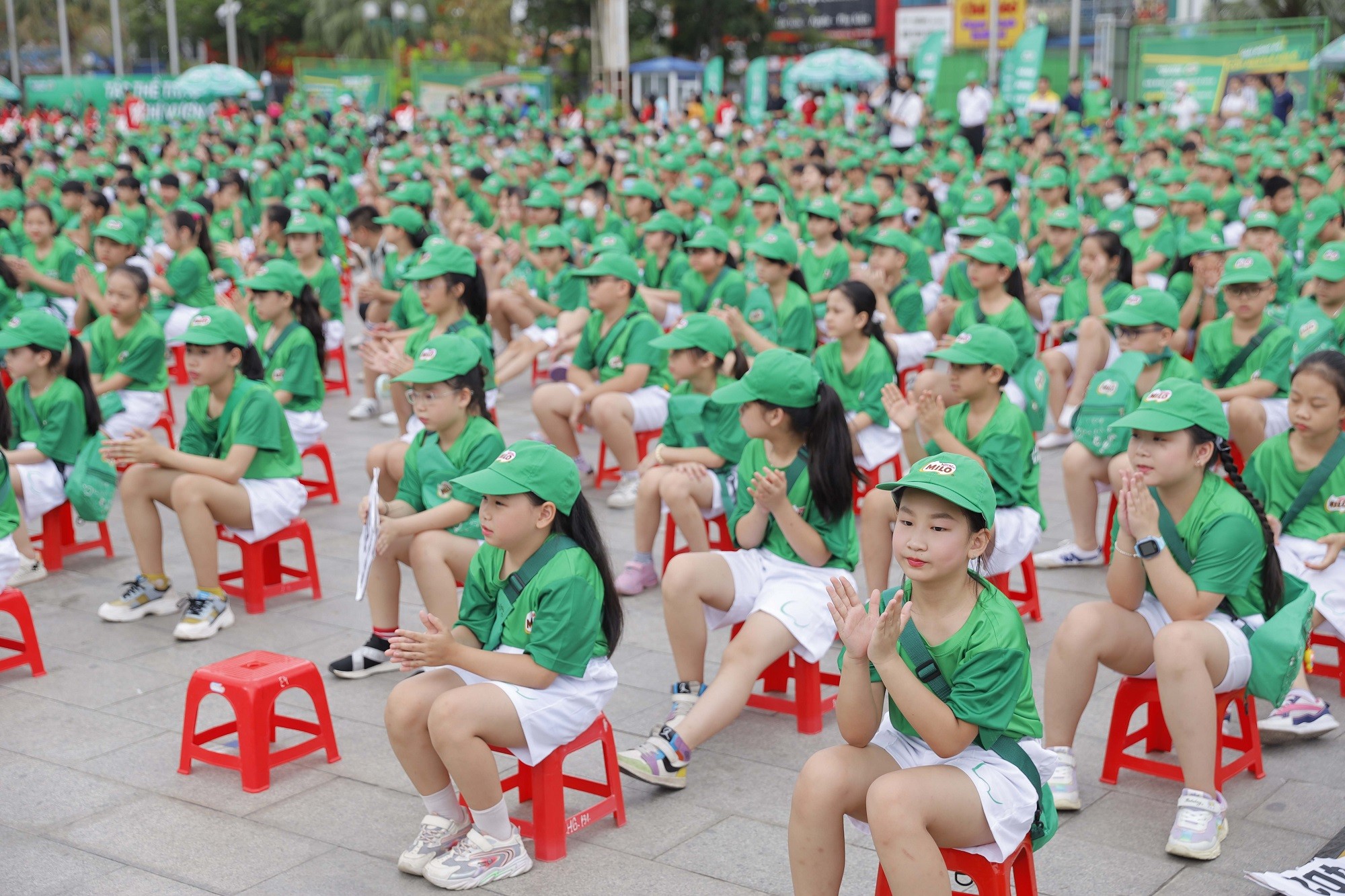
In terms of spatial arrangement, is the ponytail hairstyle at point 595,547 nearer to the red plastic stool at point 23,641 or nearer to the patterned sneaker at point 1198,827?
the patterned sneaker at point 1198,827

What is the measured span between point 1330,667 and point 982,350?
1.78 metres

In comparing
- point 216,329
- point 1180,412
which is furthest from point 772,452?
point 216,329

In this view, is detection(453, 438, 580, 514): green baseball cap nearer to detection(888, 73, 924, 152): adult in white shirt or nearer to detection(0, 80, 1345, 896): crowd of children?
detection(0, 80, 1345, 896): crowd of children

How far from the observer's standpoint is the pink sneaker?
630 cm

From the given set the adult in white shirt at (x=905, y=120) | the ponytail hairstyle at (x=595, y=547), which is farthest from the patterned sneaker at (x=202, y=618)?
the adult in white shirt at (x=905, y=120)

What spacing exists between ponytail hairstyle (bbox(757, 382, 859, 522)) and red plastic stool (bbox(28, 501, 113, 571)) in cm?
394

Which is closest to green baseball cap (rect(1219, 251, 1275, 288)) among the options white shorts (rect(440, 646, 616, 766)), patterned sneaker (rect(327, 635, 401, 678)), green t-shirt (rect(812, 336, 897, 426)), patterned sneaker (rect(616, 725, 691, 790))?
green t-shirt (rect(812, 336, 897, 426))

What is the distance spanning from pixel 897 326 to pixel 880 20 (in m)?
46.6

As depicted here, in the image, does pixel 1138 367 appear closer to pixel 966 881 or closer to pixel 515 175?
pixel 966 881

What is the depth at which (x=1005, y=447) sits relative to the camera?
17.7 ft

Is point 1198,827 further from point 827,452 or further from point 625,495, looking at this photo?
point 625,495

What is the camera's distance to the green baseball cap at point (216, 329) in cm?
577

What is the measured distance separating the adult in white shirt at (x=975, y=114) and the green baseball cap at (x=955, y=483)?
19.6 meters

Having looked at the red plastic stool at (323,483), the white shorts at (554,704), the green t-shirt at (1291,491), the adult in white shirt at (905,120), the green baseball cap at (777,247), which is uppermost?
the adult in white shirt at (905,120)
